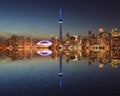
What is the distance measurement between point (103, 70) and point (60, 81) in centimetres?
557

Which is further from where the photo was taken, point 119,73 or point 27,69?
point 27,69

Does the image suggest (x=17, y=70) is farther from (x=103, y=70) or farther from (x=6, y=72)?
(x=103, y=70)

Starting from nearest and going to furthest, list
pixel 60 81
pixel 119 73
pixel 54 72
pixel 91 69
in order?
pixel 60 81 < pixel 119 73 < pixel 54 72 < pixel 91 69

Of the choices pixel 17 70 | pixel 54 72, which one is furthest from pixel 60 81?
pixel 17 70

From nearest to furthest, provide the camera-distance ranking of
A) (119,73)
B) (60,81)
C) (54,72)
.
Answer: (60,81)
(119,73)
(54,72)

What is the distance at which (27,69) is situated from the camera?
26453 mm

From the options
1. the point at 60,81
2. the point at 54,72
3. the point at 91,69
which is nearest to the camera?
the point at 60,81

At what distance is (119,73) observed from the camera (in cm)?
2275

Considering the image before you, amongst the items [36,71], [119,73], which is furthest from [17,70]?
[119,73]

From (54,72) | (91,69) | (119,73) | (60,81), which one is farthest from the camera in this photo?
(91,69)

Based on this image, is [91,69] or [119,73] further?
[91,69]

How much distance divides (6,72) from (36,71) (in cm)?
254

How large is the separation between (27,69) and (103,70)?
17.4ft

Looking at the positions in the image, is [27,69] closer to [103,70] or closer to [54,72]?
[54,72]
